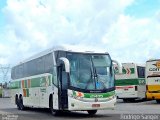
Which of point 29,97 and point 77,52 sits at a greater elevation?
point 77,52

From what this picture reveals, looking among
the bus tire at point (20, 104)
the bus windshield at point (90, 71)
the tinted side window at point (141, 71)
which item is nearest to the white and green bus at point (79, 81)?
the bus windshield at point (90, 71)

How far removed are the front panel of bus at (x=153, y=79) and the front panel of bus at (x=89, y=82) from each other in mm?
11086

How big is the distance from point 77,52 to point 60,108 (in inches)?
106

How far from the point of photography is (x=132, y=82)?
3303 centimetres

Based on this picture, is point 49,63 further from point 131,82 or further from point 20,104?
point 131,82

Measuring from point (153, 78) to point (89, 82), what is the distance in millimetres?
12268

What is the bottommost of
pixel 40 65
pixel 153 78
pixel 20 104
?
pixel 20 104

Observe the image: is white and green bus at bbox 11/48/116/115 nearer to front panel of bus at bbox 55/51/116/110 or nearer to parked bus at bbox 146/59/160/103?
front panel of bus at bbox 55/51/116/110

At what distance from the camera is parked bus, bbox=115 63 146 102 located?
32875 millimetres

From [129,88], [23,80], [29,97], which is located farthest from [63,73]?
[129,88]

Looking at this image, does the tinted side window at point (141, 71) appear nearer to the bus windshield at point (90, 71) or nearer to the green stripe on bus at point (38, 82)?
the green stripe on bus at point (38, 82)

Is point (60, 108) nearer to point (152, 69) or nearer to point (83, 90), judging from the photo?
point (83, 90)

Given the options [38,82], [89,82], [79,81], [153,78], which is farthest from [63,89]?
[153,78]

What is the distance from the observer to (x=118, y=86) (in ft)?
112
